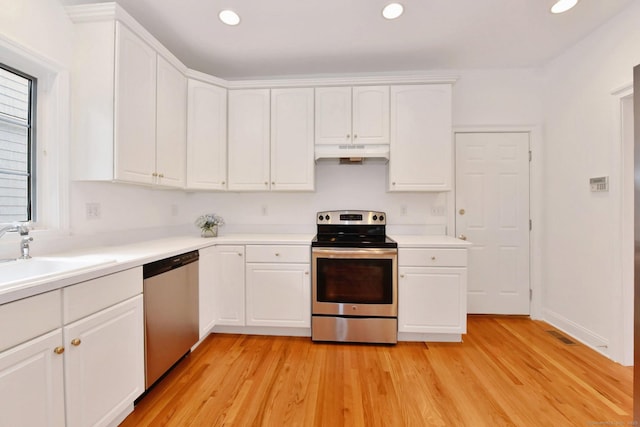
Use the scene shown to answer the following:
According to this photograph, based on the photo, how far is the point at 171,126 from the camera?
7.41 ft

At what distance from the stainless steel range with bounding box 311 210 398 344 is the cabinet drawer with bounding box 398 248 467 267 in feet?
0.29

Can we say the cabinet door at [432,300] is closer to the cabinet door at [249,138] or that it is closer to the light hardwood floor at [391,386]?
the light hardwood floor at [391,386]

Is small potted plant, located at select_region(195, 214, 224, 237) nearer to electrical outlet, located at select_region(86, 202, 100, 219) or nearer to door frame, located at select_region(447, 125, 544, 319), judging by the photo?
electrical outlet, located at select_region(86, 202, 100, 219)

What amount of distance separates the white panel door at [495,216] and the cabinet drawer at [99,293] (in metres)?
2.89

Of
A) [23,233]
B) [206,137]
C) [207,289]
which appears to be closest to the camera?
[23,233]

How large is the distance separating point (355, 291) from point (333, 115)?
167 cm

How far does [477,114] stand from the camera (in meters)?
2.86

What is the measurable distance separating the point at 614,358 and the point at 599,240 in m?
0.90

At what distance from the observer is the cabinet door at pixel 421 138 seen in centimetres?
254

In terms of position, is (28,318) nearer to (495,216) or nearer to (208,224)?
(208,224)

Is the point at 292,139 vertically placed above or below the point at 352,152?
above

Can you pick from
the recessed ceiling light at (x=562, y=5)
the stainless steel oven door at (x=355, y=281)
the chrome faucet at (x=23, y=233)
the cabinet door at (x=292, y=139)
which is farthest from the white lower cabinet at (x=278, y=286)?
the recessed ceiling light at (x=562, y=5)

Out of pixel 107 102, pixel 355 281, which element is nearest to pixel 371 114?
pixel 355 281

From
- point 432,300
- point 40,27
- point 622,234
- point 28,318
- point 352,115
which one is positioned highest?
point 40,27
